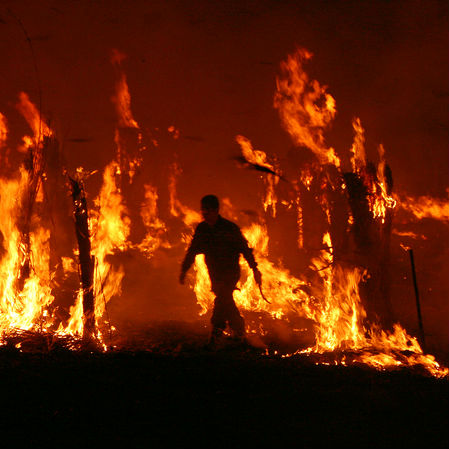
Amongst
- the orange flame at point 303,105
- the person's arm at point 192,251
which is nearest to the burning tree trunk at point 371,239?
the person's arm at point 192,251

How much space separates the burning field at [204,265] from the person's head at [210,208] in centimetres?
145

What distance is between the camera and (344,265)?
5.46m

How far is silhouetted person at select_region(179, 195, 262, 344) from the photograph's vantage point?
17.8 ft

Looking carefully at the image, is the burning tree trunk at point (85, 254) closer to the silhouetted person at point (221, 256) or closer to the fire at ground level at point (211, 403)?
the fire at ground level at point (211, 403)

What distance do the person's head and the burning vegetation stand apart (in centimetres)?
145

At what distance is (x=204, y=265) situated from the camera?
7.82m

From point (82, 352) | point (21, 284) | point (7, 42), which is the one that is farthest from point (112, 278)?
point (7, 42)

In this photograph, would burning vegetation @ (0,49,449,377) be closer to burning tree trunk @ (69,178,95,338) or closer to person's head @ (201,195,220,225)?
burning tree trunk @ (69,178,95,338)

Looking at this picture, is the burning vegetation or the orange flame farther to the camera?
the orange flame

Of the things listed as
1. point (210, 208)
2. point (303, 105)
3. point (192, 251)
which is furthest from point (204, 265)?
point (303, 105)

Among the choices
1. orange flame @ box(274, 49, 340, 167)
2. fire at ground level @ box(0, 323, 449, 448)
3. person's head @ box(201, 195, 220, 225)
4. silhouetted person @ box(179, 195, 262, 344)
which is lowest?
fire at ground level @ box(0, 323, 449, 448)

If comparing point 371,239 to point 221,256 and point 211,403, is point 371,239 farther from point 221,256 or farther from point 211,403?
point 211,403

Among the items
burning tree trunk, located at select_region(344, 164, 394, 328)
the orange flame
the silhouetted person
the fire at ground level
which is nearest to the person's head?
the silhouetted person

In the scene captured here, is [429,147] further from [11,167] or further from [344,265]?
[11,167]
